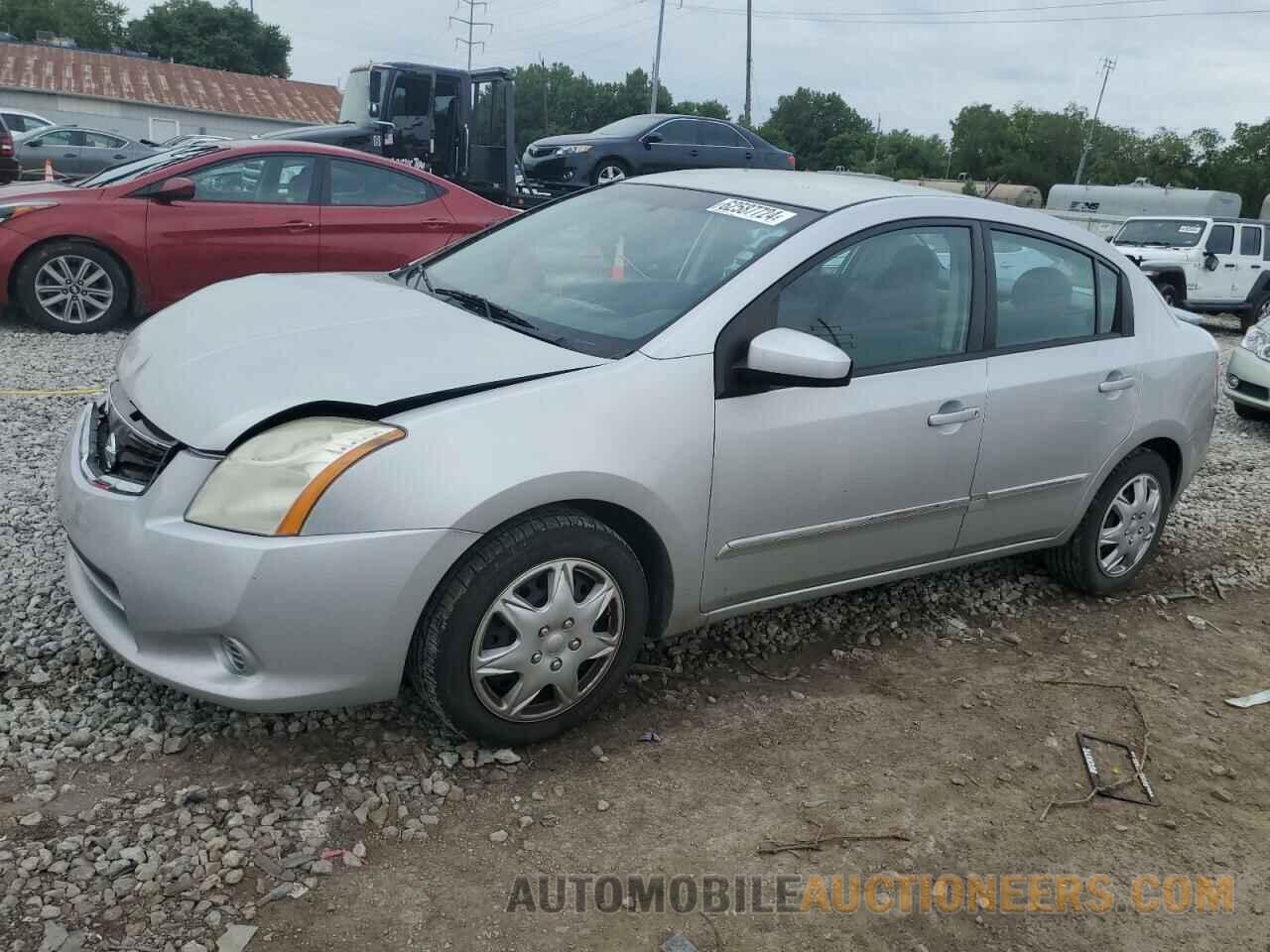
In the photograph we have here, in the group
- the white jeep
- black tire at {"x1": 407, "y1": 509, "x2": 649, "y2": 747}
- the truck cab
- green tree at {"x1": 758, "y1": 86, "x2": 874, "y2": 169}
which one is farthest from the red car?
green tree at {"x1": 758, "y1": 86, "x2": 874, "y2": 169}

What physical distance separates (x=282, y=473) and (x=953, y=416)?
7.17 feet

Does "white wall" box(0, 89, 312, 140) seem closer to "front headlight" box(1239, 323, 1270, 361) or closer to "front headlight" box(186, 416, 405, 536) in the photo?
"front headlight" box(1239, 323, 1270, 361)

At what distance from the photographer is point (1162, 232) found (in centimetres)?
1597

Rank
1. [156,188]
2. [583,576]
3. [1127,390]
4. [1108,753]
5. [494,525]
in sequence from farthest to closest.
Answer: [156,188], [1127,390], [1108,753], [583,576], [494,525]

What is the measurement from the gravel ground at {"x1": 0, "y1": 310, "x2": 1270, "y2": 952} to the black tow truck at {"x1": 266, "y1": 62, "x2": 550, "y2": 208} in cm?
1202

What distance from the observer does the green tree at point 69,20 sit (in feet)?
244

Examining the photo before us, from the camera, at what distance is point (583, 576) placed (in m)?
2.98

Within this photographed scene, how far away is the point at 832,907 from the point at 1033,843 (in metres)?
0.68

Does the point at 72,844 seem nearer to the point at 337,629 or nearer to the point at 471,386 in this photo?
the point at 337,629

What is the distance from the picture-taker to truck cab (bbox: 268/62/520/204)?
15344mm

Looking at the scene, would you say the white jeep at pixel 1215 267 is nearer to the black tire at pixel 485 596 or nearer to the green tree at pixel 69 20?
the black tire at pixel 485 596

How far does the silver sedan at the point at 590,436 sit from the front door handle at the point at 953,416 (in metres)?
0.01

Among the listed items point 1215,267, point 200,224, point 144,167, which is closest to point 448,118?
point 144,167

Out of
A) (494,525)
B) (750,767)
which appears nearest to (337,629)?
(494,525)
